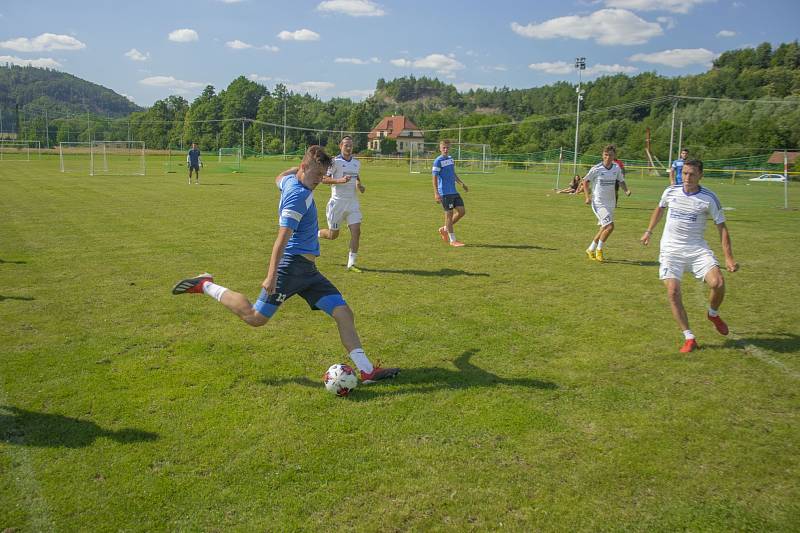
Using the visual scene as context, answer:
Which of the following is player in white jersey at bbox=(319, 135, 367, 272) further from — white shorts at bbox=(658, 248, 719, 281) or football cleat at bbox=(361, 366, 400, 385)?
white shorts at bbox=(658, 248, 719, 281)

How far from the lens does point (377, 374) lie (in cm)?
552

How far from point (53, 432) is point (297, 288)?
2.29 metres

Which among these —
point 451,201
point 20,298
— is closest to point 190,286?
point 20,298

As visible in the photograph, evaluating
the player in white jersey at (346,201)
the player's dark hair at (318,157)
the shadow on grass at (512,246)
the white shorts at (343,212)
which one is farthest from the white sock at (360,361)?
the shadow on grass at (512,246)

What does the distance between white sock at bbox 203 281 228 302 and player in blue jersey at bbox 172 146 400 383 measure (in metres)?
0.11

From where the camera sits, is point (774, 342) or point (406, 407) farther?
point (774, 342)

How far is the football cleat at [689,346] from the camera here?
649 cm

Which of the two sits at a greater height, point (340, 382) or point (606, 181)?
point (606, 181)

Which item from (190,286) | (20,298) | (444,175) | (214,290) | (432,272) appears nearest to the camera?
(214,290)

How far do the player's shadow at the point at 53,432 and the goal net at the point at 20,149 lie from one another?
239 ft

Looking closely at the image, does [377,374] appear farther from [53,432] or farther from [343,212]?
[343,212]

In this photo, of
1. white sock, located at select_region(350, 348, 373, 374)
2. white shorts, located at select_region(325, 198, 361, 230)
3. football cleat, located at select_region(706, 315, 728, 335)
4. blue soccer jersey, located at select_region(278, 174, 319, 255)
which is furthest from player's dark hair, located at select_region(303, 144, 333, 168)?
white shorts, located at select_region(325, 198, 361, 230)

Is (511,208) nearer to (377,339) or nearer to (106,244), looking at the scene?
(106,244)

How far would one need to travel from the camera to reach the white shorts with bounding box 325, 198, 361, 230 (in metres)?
10.7
